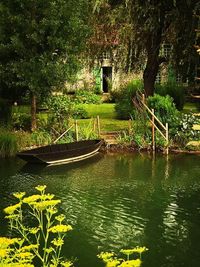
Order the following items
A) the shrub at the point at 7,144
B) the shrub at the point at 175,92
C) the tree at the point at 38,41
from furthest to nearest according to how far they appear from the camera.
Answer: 1. the shrub at the point at 175,92
2. the tree at the point at 38,41
3. the shrub at the point at 7,144

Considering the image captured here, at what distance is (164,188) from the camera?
14867mm

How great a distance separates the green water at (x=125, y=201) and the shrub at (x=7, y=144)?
670mm

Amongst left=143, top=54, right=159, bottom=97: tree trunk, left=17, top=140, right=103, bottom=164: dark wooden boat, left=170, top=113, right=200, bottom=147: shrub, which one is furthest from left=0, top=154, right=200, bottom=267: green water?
left=143, top=54, right=159, bottom=97: tree trunk

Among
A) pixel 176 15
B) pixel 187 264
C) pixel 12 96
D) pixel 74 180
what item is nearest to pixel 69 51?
pixel 12 96

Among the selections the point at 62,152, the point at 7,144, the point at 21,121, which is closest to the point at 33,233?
the point at 62,152

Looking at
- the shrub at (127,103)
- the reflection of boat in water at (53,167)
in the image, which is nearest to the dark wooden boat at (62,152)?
the reflection of boat in water at (53,167)

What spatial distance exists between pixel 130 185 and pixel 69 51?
8.44 metres

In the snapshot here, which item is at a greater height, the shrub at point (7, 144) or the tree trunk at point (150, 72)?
the tree trunk at point (150, 72)

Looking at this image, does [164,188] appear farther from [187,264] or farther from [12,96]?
[12,96]

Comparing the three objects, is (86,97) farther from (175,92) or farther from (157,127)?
(157,127)

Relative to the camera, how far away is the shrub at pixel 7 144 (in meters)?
19.7

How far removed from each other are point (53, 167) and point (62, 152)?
0.77 m

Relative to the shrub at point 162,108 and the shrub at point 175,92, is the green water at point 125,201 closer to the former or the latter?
the shrub at point 162,108

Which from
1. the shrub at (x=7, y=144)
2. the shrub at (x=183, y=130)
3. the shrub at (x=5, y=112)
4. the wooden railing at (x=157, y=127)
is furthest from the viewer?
the shrub at (x=5, y=112)
